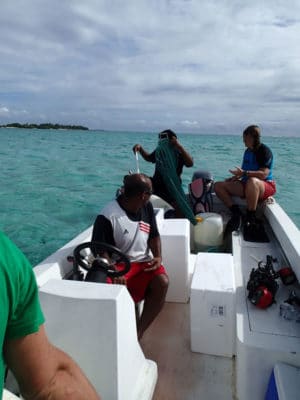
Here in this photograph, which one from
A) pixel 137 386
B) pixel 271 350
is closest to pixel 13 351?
pixel 137 386

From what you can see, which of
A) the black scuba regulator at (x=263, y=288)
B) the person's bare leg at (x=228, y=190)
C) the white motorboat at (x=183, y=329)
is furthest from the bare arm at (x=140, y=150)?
the black scuba regulator at (x=263, y=288)

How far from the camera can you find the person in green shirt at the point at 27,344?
73 cm

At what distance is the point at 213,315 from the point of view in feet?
7.29

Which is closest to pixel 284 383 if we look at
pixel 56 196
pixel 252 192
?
pixel 252 192

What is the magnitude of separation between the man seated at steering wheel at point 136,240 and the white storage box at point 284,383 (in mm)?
923

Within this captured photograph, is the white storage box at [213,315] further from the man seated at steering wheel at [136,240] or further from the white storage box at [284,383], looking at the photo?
the white storage box at [284,383]

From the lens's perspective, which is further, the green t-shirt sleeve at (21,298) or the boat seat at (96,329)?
the boat seat at (96,329)

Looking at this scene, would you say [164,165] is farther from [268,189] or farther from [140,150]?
[268,189]

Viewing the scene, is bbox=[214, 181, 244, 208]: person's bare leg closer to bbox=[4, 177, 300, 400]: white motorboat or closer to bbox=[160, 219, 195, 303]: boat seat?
bbox=[4, 177, 300, 400]: white motorboat

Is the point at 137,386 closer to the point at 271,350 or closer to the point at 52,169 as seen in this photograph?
the point at 271,350

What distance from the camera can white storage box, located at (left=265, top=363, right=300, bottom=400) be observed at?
1485mm

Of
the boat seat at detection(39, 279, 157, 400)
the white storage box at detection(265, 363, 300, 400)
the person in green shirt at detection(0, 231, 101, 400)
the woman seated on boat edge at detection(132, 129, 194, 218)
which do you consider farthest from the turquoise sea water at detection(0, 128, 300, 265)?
the person in green shirt at detection(0, 231, 101, 400)

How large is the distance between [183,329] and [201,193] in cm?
207

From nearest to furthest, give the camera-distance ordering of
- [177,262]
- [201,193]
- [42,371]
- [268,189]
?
1. [42,371]
2. [177,262]
3. [268,189]
4. [201,193]
